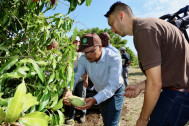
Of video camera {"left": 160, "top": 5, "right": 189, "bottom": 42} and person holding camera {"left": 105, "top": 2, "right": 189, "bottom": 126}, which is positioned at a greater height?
video camera {"left": 160, "top": 5, "right": 189, "bottom": 42}

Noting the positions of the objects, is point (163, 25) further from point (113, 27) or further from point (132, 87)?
point (132, 87)

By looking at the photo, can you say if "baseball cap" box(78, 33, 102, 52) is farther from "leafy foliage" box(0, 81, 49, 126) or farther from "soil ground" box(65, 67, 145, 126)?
"soil ground" box(65, 67, 145, 126)

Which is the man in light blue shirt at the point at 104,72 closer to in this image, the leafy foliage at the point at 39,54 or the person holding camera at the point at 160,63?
the leafy foliage at the point at 39,54

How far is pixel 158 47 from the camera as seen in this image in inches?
50.6

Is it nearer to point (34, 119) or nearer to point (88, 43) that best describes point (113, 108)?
point (88, 43)

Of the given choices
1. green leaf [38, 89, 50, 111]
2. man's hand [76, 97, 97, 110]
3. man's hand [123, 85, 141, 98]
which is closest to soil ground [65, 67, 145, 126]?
man's hand [76, 97, 97, 110]

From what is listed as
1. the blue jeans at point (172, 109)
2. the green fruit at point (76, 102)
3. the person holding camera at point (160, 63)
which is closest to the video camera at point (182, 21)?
the person holding camera at point (160, 63)

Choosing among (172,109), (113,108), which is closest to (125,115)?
(113,108)

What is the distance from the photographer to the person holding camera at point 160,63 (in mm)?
1270

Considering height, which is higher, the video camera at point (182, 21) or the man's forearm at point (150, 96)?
the video camera at point (182, 21)

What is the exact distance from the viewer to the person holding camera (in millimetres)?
1270

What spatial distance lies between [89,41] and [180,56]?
1136 mm

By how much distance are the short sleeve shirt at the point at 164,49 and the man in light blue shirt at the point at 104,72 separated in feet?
2.73

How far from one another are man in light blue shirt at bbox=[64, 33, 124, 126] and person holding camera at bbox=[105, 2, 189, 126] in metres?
0.64
